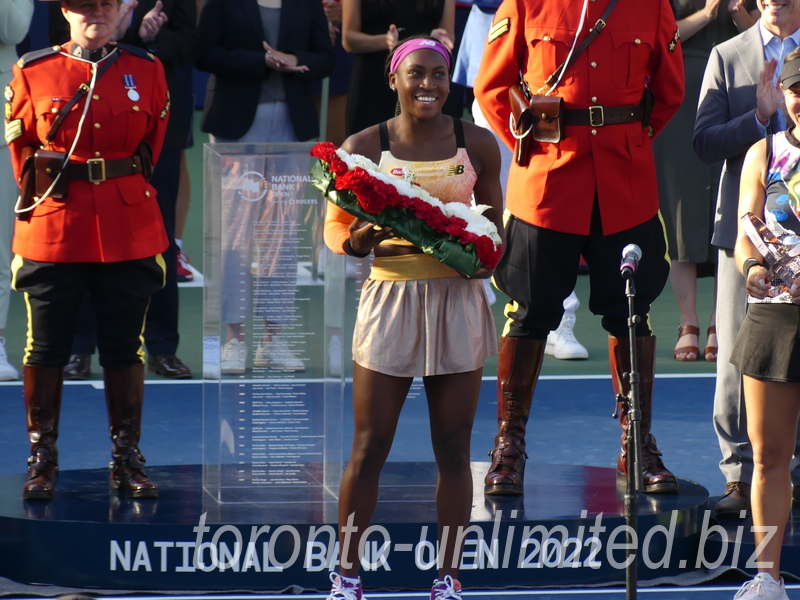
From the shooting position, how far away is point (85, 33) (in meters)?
4.98

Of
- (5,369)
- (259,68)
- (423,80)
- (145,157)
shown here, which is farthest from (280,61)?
(423,80)

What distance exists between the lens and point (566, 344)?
8.30m

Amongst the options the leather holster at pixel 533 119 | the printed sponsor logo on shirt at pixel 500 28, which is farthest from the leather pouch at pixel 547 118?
the printed sponsor logo on shirt at pixel 500 28

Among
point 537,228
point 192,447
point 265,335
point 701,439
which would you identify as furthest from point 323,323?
point 701,439

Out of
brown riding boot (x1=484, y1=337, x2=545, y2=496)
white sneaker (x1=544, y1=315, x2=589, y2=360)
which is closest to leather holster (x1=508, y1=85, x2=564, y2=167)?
brown riding boot (x1=484, y1=337, x2=545, y2=496)

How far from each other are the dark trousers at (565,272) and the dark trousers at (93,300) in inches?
53.8

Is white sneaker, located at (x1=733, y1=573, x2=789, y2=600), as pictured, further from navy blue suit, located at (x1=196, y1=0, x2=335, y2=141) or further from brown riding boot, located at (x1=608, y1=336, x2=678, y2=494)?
navy blue suit, located at (x1=196, y1=0, x2=335, y2=141)

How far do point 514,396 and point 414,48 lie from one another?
5.07ft

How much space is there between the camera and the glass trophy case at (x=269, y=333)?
500 centimetres

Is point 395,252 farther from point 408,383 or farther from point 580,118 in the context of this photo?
point 580,118

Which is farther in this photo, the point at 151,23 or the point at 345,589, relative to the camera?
the point at 151,23

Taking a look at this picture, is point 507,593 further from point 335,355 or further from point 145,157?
point 145,157

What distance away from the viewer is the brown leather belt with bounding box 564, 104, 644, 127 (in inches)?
200

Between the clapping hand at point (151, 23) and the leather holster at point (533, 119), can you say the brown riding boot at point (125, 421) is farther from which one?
the clapping hand at point (151, 23)
